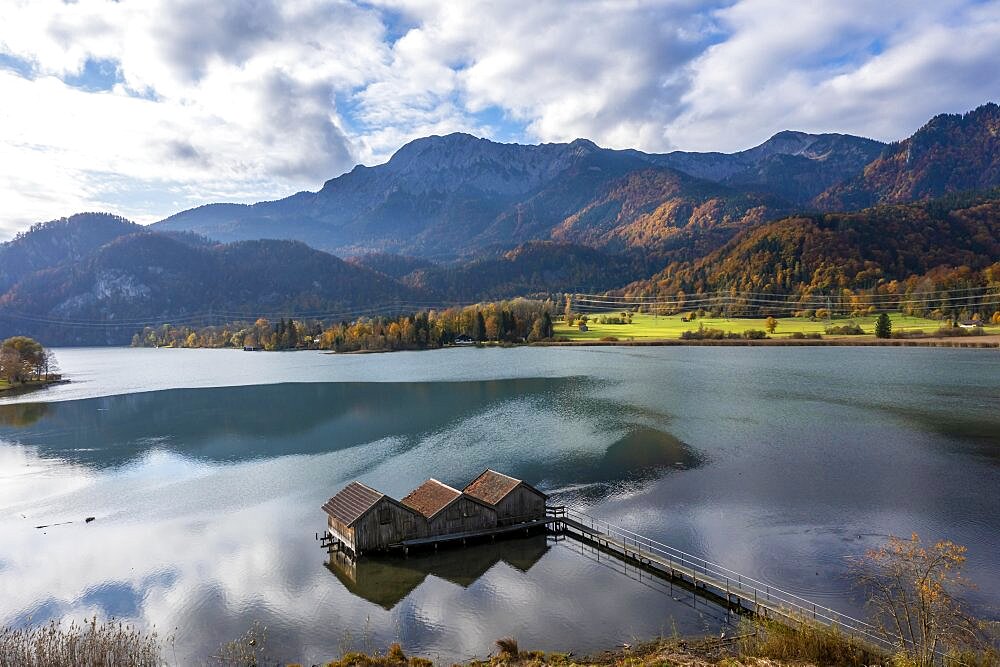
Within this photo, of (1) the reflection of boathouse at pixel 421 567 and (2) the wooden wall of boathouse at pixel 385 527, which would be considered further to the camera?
(2) the wooden wall of boathouse at pixel 385 527

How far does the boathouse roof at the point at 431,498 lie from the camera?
2950 centimetres

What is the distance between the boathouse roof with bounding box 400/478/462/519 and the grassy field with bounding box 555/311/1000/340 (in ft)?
380

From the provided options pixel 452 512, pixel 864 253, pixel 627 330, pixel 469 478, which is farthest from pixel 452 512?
pixel 864 253

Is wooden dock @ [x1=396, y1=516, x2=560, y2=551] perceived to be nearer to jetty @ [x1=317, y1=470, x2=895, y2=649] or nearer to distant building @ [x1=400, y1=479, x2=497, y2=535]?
jetty @ [x1=317, y1=470, x2=895, y2=649]

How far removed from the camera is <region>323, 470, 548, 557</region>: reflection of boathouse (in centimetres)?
2808

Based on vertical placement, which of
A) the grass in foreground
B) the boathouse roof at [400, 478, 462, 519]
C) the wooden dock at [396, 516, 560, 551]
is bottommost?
the wooden dock at [396, 516, 560, 551]

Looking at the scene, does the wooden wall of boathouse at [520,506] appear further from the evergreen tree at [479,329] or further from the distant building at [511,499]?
the evergreen tree at [479,329]

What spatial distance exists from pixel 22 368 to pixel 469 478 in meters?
98.8

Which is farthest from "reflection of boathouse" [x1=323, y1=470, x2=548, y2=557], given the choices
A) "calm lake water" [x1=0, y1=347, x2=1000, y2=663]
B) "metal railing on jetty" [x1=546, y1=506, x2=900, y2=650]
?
"metal railing on jetty" [x1=546, y1=506, x2=900, y2=650]

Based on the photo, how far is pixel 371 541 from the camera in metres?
28.0

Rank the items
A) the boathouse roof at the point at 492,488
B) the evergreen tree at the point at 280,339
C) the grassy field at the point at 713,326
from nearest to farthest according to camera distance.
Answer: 1. the boathouse roof at the point at 492,488
2. the grassy field at the point at 713,326
3. the evergreen tree at the point at 280,339

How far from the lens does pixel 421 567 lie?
27031 mm

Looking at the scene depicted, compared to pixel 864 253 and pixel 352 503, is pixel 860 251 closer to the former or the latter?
pixel 864 253

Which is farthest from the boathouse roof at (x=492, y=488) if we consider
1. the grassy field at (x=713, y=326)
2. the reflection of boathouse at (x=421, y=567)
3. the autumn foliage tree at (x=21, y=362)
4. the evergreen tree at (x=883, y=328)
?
the grassy field at (x=713, y=326)
